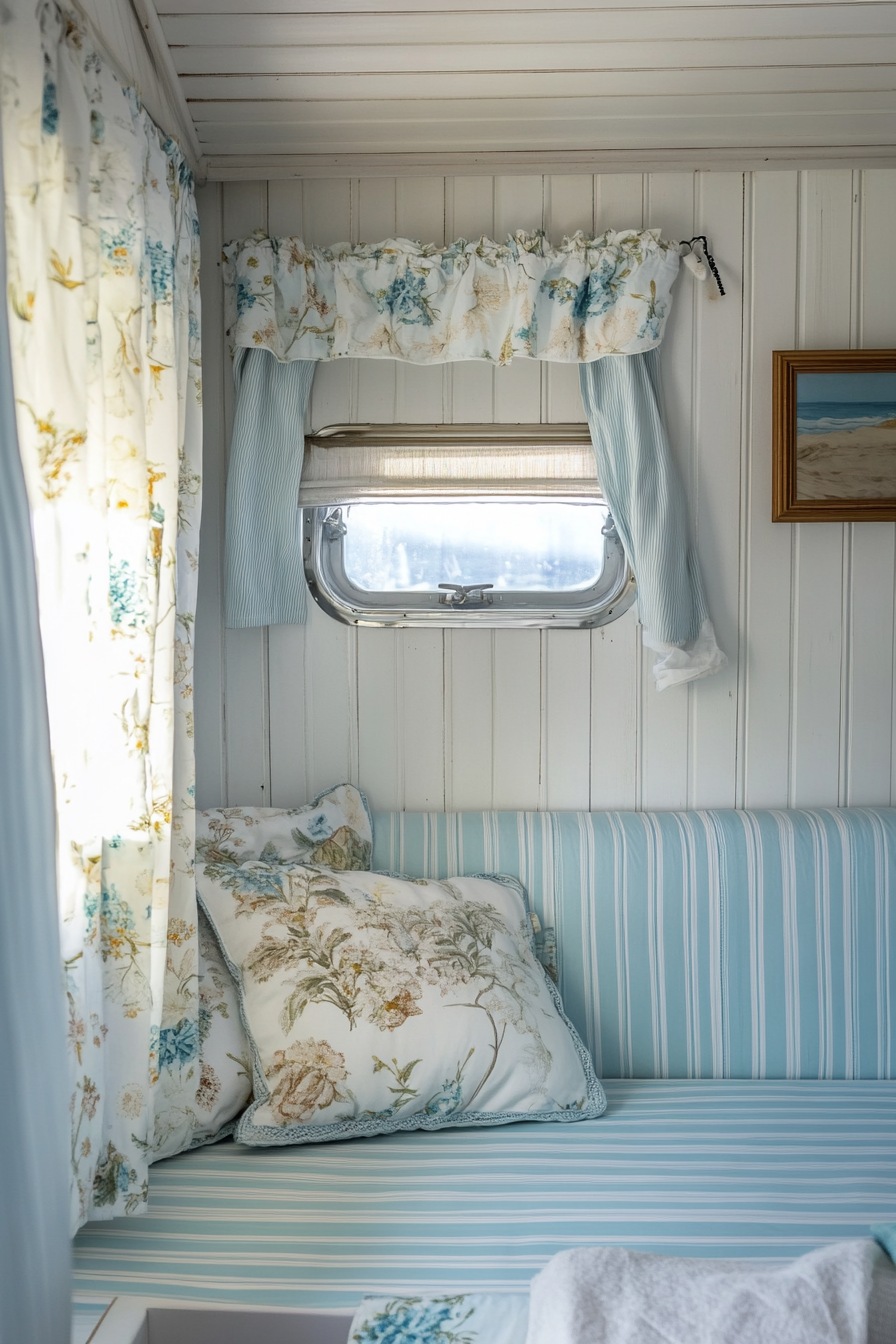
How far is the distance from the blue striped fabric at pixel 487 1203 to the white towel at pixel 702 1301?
0.33m

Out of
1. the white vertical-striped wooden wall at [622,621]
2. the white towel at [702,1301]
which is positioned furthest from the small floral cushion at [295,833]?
the white towel at [702,1301]

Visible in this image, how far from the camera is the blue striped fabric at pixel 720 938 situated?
206cm

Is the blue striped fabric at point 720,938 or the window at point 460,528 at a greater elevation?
the window at point 460,528

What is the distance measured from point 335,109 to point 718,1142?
206 cm

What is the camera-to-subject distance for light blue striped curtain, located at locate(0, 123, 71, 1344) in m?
0.88

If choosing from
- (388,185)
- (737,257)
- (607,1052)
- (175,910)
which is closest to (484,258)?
(388,185)

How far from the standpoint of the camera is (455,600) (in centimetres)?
226

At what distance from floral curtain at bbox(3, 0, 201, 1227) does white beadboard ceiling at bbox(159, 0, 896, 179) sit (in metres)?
0.30

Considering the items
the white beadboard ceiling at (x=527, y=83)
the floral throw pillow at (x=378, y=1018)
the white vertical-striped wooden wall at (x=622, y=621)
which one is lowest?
the floral throw pillow at (x=378, y=1018)

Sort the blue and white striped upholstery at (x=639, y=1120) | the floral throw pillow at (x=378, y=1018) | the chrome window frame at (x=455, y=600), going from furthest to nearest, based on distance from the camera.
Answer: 1. the chrome window frame at (x=455, y=600)
2. the floral throw pillow at (x=378, y=1018)
3. the blue and white striped upholstery at (x=639, y=1120)

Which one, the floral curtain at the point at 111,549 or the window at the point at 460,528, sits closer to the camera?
the floral curtain at the point at 111,549

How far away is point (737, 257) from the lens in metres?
2.20

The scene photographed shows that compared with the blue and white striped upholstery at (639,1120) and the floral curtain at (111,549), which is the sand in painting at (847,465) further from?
the floral curtain at (111,549)

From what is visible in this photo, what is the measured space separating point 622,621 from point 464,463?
1.62 ft
